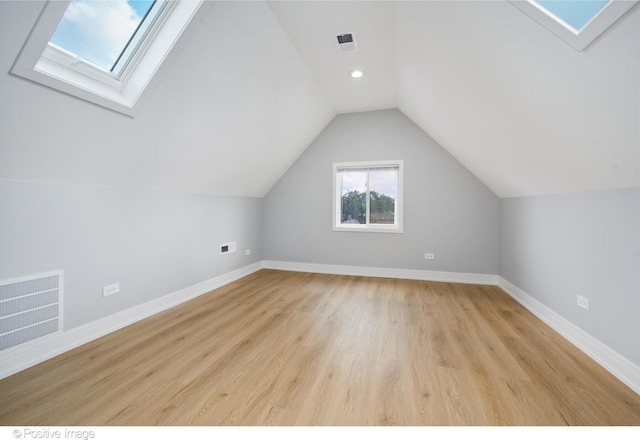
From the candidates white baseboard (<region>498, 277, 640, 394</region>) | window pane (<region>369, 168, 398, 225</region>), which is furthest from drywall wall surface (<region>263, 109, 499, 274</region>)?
white baseboard (<region>498, 277, 640, 394</region>)

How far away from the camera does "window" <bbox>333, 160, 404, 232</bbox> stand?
4.34m

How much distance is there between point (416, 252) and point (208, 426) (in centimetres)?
362

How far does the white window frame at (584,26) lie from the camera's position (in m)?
1.02

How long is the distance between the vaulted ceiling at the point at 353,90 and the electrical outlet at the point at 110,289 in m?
0.93

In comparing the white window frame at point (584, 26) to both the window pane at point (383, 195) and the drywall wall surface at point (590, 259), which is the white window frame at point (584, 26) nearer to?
the drywall wall surface at point (590, 259)

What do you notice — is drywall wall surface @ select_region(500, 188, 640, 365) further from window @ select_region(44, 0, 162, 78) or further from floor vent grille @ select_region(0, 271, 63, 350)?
floor vent grille @ select_region(0, 271, 63, 350)

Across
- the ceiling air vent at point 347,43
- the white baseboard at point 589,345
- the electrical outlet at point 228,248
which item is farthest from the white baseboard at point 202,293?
the ceiling air vent at point 347,43

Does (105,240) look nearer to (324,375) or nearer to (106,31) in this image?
(106,31)

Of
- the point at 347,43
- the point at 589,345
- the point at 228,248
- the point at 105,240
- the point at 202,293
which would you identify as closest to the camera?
the point at 589,345

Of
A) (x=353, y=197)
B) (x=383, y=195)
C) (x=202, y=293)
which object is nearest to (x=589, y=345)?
(x=383, y=195)

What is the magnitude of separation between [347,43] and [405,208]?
2.54 m

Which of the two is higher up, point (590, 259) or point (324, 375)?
point (590, 259)

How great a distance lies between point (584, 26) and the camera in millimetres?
1162

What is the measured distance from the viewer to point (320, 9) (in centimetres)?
219
